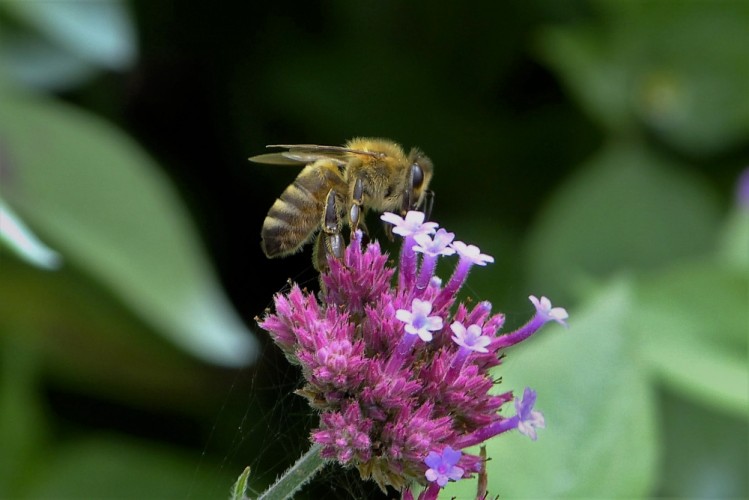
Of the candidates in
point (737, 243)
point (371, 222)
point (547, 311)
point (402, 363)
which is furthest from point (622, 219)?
point (402, 363)

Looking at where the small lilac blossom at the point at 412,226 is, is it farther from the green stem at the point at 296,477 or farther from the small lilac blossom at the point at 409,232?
the green stem at the point at 296,477

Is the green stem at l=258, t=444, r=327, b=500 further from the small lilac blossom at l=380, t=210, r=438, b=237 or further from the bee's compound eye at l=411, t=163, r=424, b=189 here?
the bee's compound eye at l=411, t=163, r=424, b=189

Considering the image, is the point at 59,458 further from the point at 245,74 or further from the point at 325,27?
the point at 325,27

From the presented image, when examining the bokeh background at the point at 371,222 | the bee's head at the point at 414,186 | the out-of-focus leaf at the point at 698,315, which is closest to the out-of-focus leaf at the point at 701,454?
the bokeh background at the point at 371,222

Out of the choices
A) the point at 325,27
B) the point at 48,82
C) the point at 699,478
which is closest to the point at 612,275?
the point at 699,478

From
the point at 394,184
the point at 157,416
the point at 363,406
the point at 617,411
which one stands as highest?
the point at 394,184

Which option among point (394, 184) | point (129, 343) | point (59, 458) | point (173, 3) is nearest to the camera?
point (394, 184)
